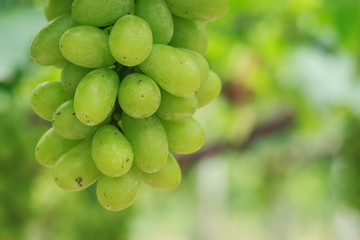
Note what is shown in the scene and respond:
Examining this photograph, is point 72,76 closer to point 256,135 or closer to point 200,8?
point 200,8

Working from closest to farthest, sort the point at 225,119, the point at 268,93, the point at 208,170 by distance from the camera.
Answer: the point at 268,93, the point at 225,119, the point at 208,170

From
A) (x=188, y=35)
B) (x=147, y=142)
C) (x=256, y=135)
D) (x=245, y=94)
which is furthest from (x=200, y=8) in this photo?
(x=256, y=135)

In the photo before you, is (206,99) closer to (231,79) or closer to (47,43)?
(47,43)

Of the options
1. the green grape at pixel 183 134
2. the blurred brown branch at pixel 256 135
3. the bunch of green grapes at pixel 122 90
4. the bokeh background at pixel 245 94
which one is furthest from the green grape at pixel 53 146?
the blurred brown branch at pixel 256 135

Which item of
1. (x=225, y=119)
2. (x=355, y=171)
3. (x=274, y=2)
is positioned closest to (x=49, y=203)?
(x=225, y=119)

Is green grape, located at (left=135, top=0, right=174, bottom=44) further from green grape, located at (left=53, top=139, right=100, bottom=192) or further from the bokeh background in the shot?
the bokeh background

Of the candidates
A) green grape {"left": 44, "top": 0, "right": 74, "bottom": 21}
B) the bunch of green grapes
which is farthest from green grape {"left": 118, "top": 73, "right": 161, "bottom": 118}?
green grape {"left": 44, "top": 0, "right": 74, "bottom": 21}

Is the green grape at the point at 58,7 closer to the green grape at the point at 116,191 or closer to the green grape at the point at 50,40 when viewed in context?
the green grape at the point at 50,40
